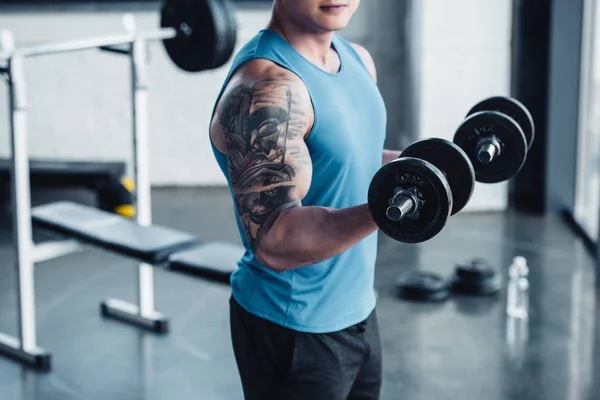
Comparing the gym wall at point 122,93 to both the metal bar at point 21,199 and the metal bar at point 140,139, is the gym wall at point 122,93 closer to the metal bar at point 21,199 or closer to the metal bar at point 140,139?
the metal bar at point 140,139

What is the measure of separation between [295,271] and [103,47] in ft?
5.96

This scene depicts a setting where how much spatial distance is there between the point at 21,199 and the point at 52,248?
0.66ft

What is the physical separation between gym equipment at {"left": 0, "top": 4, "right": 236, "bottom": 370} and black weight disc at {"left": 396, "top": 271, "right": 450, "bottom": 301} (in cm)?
91

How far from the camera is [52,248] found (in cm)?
277

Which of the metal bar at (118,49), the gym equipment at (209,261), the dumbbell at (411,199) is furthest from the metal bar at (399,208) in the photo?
the metal bar at (118,49)

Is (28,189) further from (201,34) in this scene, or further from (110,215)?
(201,34)

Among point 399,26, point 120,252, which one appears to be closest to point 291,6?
point 120,252

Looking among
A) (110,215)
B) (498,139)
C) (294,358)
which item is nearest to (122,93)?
(110,215)

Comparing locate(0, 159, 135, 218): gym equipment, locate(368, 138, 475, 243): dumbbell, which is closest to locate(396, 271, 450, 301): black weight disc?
locate(0, 159, 135, 218): gym equipment

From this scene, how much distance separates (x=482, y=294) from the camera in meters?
3.24

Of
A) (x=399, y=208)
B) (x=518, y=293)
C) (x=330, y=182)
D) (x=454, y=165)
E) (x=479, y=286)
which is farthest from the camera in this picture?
(x=479, y=286)

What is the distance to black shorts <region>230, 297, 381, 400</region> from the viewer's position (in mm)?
1323

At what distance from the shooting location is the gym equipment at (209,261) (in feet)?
7.80

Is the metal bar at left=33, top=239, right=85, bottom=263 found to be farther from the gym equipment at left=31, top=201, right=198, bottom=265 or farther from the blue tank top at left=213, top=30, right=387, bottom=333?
the blue tank top at left=213, top=30, right=387, bottom=333
